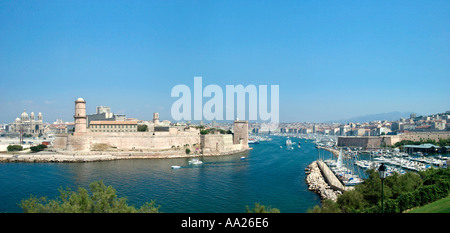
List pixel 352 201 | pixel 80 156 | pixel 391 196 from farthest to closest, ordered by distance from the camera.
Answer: pixel 80 156 → pixel 391 196 → pixel 352 201

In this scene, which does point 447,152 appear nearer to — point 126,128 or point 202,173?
point 202,173

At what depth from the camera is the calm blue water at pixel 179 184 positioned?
9.75 meters

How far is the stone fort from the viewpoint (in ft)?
69.6

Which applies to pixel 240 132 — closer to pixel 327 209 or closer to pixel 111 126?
pixel 111 126

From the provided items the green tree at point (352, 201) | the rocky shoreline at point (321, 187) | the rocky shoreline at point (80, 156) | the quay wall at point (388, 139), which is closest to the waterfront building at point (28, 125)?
the rocky shoreline at point (80, 156)

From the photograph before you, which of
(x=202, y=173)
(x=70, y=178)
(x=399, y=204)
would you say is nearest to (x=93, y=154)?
(x=70, y=178)

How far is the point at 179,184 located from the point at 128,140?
11.7m

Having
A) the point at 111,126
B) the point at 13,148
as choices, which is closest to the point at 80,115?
the point at 111,126

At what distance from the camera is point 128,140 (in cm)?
2312

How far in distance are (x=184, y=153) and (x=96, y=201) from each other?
60.1ft

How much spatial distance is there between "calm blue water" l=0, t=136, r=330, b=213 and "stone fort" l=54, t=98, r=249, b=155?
3.42 m

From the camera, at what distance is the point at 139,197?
10.2m

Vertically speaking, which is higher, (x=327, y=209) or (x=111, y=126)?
(x=111, y=126)

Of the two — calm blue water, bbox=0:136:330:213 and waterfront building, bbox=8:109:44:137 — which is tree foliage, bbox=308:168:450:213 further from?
waterfront building, bbox=8:109:44:137
